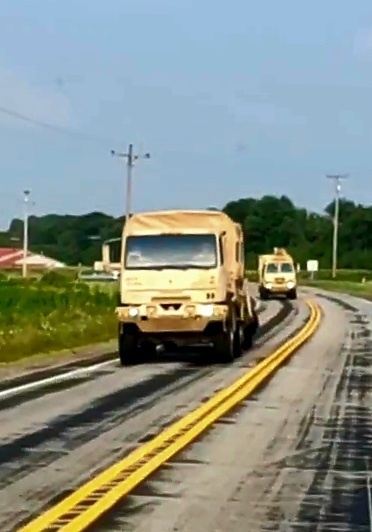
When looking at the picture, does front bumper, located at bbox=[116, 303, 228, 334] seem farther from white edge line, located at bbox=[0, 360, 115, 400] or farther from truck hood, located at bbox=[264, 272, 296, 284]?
truck hood, located at bbox=[264, 272, 296, 284]

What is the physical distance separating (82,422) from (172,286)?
426 inches

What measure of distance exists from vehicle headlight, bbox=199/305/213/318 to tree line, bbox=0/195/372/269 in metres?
120

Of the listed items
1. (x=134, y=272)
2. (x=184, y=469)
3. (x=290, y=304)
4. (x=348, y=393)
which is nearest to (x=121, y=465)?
(x=184, y=469)

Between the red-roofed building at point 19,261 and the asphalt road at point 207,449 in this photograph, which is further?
the red-roofed building at point 19,261

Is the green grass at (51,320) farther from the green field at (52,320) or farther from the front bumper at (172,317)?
the front bumper at (172,317)

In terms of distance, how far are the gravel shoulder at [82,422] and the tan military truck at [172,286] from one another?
92 centimetres

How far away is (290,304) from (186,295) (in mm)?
38277

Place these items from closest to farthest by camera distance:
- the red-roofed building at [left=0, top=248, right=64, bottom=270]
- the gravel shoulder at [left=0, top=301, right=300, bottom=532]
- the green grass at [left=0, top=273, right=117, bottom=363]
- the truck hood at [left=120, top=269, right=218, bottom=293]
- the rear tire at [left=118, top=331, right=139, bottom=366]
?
the gravel shoulder at [left=0, top=301, right=300, bottom=532] → the truck hood at [left=120, top=269, right=218, bottom=293] → the rear tire at [left=118, top=331, right=139, bottom=366] → the green grass at [left=0, top=273, right=117, bottom=363] → the red-roofed building at [left=0, top=248, right=64, bottom=270]

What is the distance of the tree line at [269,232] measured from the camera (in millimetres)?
155500

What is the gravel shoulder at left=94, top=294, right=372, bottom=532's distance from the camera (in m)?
10.0

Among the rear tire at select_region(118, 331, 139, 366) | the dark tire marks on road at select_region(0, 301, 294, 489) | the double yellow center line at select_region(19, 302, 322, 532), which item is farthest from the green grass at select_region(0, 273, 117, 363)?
the double yellow center line at select_region(19, 302, 322, 532)

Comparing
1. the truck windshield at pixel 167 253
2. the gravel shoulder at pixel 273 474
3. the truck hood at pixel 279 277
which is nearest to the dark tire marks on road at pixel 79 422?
the gravel shoulder at pixel 273 474

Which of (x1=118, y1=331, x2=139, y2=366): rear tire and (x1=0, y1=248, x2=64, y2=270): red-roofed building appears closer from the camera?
(x1=118, y1=331, x2=139, y2=366): rear tire

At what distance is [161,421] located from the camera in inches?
642
